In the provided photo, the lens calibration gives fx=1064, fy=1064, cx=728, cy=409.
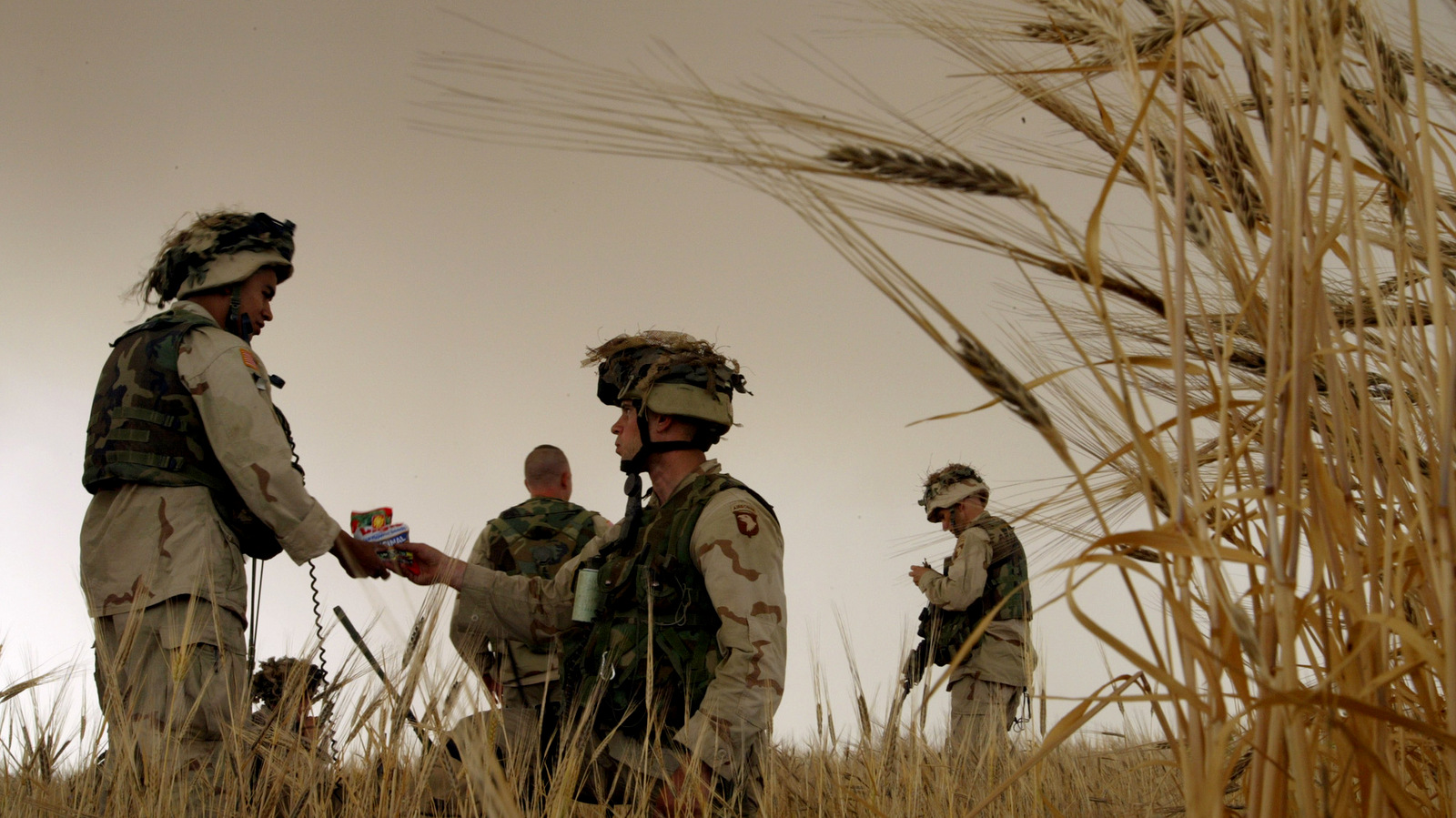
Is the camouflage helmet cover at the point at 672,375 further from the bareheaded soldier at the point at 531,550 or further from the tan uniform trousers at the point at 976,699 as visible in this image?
the tan uniform trousers at the point at 976,699

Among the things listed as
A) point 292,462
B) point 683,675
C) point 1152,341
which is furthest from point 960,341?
point 292,462

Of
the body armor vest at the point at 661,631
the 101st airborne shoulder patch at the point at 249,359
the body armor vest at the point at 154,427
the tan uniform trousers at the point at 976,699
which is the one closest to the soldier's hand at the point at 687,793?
the body armor vest at the point at 661,631

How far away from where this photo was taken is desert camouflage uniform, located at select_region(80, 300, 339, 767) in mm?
2658

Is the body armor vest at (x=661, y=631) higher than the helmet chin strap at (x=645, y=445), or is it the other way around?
the helmet chin strap at (x=645, y=445)

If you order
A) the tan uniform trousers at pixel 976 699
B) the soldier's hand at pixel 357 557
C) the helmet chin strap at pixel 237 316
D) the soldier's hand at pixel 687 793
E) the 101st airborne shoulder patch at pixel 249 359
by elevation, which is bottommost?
the soldier's hand at pixel 687 793

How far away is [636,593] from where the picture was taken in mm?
2936

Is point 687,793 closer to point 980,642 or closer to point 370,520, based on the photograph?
point 370,520

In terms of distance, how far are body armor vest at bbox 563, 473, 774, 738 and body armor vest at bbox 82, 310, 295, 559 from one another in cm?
111

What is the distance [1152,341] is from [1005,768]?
5.87 ft

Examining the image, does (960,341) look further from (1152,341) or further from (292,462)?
(292,462)

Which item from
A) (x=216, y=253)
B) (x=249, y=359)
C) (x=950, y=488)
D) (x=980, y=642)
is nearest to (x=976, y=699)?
(x=980, y=642)

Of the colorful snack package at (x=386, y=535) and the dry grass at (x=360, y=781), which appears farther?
the colorful snack package at (x=386, y=535)

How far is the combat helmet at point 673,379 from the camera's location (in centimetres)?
317

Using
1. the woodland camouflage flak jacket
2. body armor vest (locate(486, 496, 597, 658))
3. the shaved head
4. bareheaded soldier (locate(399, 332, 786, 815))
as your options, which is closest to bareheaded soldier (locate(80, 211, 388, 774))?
the woodland camouflage flak jacket
